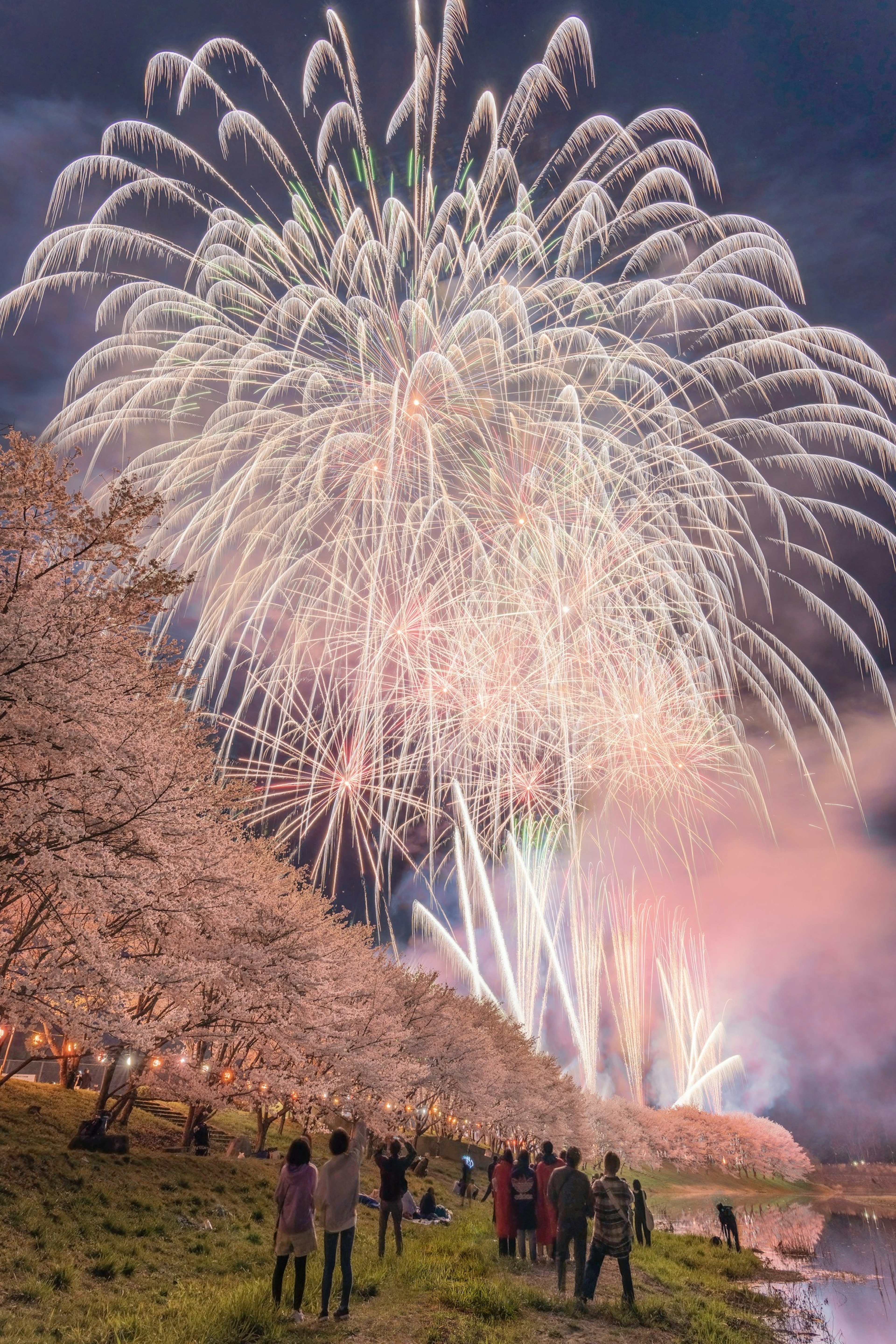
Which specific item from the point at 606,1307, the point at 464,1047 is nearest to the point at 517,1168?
the point at 606,1307

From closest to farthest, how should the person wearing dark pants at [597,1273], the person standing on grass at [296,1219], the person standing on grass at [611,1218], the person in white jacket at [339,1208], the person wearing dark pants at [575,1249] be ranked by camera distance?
the person in white jacket at [339,1208] → the person standing on grass at [296,1219] → the person standing on grass at [611,1218] → the person wearing dark pants at [597,1273] → the person wearing dark pants at [575,1249]

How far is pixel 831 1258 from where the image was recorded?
34.2m

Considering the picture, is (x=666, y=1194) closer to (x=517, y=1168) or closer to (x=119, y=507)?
(x=517, y=1168)

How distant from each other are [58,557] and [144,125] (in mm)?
16830

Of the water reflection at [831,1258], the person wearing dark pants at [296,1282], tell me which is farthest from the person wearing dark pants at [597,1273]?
the water reflection at [831,1258]

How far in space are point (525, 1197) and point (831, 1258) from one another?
97.4 feet

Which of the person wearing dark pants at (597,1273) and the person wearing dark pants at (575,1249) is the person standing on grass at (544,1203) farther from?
the person wearing dark pants at (597,1273)

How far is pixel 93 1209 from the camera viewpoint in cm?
1451

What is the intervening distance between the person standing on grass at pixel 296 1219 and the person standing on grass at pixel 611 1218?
4.11 metres

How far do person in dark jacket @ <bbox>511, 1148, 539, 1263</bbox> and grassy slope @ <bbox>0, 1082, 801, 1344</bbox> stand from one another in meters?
0.66

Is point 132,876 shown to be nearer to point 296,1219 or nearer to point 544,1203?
point 296,1219

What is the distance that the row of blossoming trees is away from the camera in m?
10.4

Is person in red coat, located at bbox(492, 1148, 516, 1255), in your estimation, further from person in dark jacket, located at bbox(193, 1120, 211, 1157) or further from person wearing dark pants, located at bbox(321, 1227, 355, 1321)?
person in dark jacket, located at bbox(193, 1120, 211, 1157)

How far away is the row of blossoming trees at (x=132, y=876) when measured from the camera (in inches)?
408
